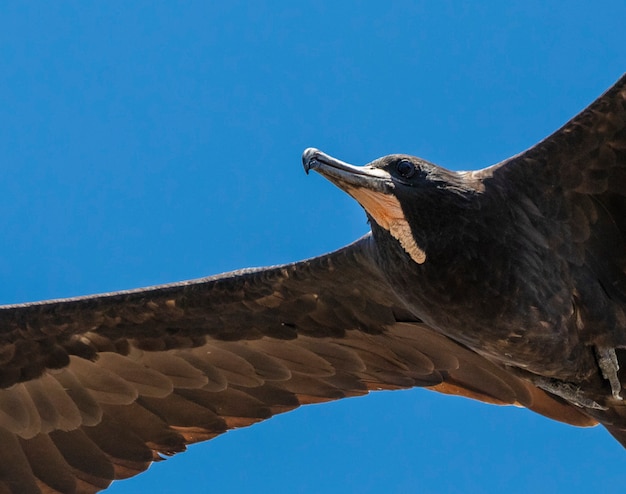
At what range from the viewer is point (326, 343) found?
32.1 feet

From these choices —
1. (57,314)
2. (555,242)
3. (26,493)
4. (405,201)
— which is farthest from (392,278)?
(26,493)

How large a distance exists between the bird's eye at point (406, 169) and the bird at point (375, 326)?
10 millimetres

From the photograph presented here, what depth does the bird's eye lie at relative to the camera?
327 inches

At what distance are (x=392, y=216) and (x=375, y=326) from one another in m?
1.66

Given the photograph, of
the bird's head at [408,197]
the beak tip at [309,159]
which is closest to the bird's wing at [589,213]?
the bird's head at [408,197]

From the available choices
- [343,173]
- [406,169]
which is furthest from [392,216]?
[343,173]

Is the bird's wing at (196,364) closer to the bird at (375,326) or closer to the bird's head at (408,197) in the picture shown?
the bird at (375,326)

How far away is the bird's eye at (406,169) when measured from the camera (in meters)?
8.31

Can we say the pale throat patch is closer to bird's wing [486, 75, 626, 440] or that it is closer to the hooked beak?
the hooked beak

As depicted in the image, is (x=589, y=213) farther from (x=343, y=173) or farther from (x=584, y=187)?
(x=343, y=173)

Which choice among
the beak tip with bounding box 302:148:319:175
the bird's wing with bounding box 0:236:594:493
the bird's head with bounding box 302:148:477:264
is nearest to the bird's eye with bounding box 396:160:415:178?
the bird's head with bounding box 302:148:477:264

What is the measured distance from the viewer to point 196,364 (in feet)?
32.7

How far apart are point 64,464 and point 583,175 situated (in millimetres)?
4295

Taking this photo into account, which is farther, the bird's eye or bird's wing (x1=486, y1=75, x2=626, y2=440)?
bird's wing (x1=486, y1=75, x2=626, y2=440)
